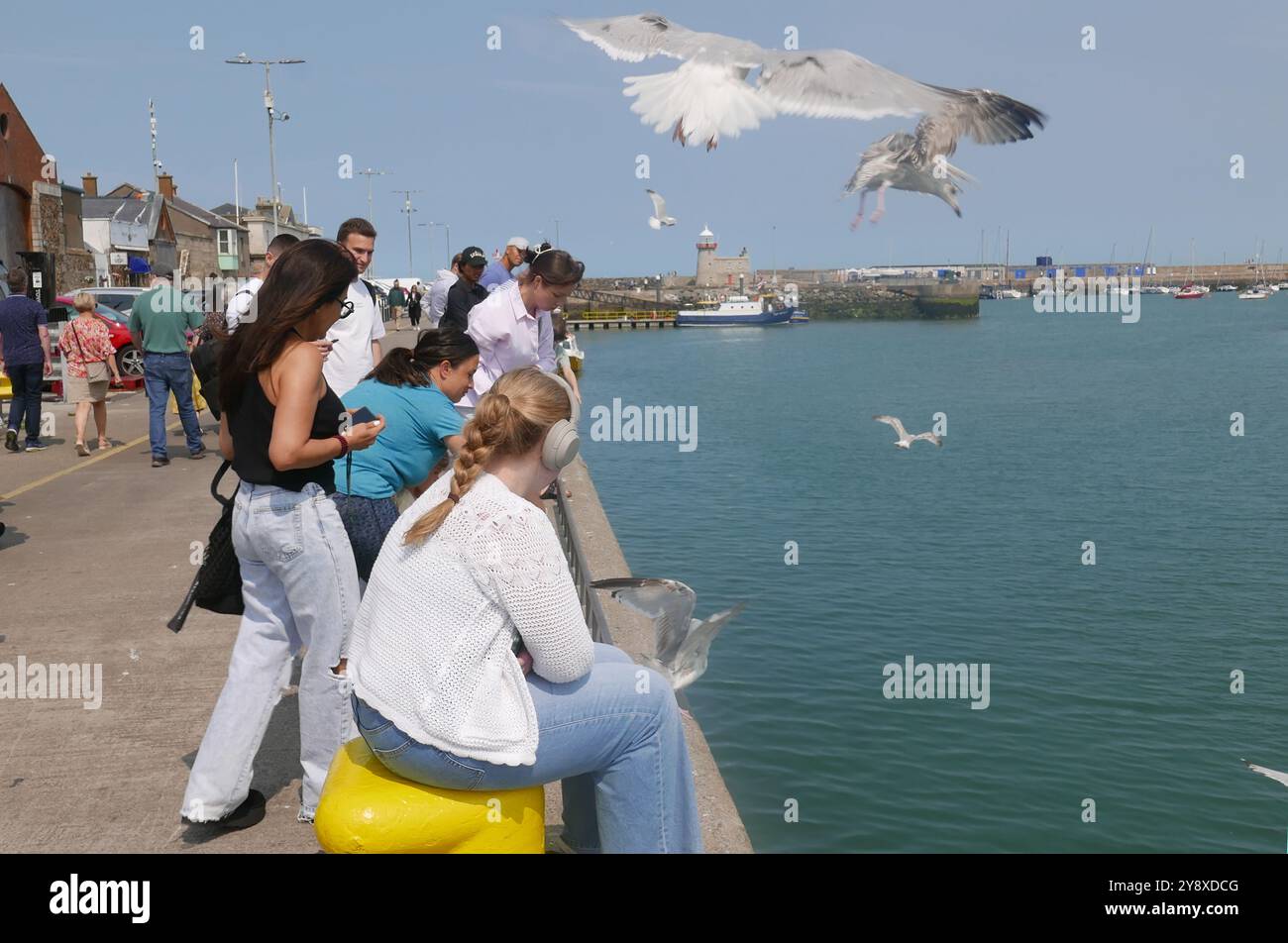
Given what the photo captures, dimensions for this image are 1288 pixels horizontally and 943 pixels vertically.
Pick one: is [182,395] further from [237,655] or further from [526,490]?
[526,490]

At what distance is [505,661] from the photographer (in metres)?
3.43

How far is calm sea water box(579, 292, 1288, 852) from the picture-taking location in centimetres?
1027

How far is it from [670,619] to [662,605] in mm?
76

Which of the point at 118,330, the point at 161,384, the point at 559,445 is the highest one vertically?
the point at 118,330

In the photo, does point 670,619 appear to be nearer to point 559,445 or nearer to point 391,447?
point 391,447

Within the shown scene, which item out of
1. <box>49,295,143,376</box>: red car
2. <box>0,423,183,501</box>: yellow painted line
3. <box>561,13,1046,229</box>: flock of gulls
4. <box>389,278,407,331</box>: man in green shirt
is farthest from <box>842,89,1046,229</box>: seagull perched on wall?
<box>389,278,407,331</box>: man in green shirt

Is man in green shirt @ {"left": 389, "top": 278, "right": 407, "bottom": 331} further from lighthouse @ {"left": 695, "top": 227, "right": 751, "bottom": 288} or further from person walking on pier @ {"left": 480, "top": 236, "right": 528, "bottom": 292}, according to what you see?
lighthouse @ {"left": 695, "top": 227, "right": 751, "bottom": 288}

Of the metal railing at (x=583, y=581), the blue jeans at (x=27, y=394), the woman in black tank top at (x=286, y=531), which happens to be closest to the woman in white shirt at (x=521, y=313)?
the metal railing at (x=583, y=581)

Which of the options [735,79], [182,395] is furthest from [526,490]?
[182,395]

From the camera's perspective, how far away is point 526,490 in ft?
11.9

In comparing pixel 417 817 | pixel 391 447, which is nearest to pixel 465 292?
pixel 391 447

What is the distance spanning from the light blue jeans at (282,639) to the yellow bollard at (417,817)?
Answer: 33.2 inches
